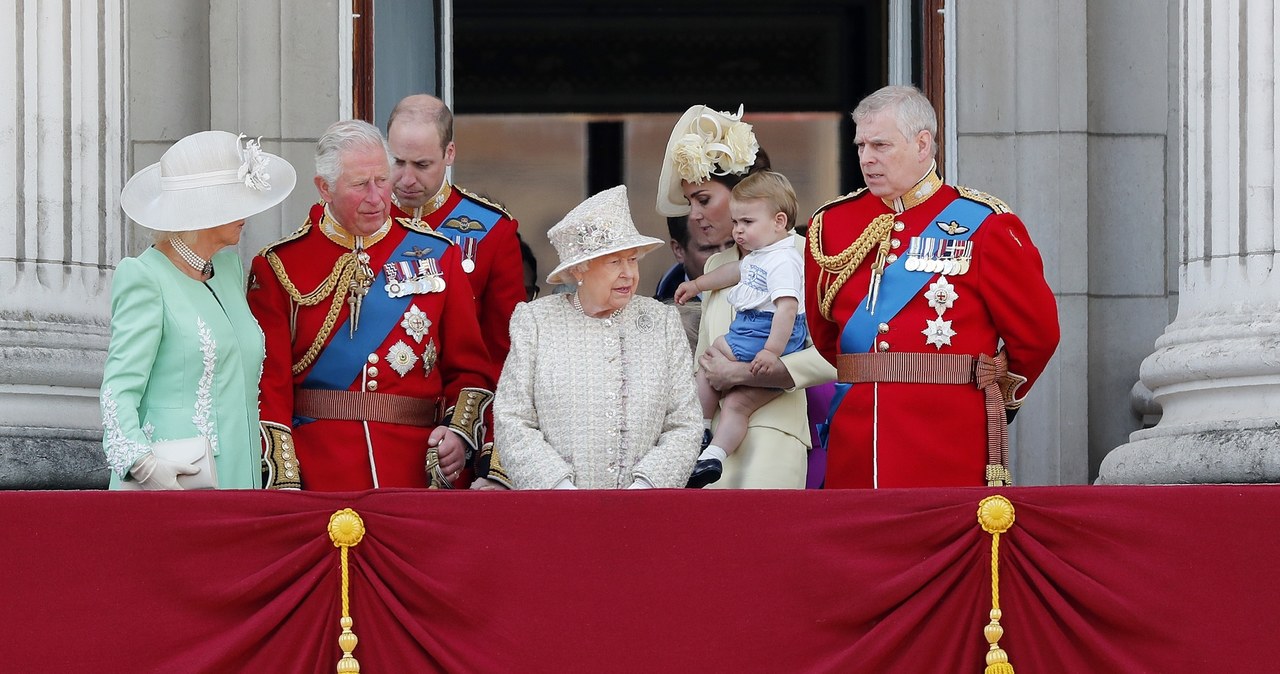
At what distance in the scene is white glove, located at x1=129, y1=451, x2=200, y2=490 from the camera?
4973 mm

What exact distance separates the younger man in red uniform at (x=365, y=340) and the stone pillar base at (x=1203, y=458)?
191cm

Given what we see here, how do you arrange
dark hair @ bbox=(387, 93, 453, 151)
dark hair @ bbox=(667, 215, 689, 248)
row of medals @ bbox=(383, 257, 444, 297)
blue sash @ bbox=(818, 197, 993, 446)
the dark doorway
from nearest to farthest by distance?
blue sash @ bbox=(818, 197, 993, 446), row of medals @ bbox=(383, 257, 444, 297), dark hair @ bbox=(387, 93, 453, 151), dark hair @ bbox=(667, 215, 689, 248), the dark doorway

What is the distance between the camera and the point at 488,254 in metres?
6.18

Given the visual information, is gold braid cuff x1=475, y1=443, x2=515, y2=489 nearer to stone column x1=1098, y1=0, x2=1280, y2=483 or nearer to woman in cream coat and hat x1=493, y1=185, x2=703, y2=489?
woman in cream coat and hat x1=493, y1=185, x2=703, y2=489

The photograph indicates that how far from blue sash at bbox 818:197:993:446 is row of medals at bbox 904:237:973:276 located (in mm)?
14

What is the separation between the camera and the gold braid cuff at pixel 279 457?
5445mm

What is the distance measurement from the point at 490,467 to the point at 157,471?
93cm

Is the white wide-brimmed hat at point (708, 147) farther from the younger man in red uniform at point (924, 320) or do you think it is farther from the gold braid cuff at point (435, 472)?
the gold braid cuff at point (435, 472)

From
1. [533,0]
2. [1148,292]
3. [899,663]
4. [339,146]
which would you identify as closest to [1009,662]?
[899,663]

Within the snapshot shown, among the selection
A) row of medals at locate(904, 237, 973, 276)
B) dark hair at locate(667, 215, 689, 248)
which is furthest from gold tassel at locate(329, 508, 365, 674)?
dark hair at locate(667, 215, 689, 248)

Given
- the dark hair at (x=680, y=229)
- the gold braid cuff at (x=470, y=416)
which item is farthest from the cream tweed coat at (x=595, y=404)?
the dark hair at (x=680, y=229)

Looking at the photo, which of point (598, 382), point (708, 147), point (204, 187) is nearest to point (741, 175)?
point (708, 147)

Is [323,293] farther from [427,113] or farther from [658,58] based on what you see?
[658,58]

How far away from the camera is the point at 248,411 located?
534cm
